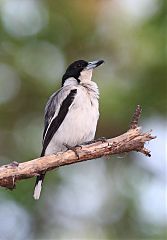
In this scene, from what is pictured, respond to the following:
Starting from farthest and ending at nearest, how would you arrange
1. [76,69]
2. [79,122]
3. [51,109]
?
[76,69] < [51,109] < [79,122]

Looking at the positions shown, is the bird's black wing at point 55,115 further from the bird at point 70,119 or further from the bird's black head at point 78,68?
the bird's black head at point 78,68

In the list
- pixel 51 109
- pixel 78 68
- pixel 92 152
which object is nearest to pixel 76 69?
pixel 78 68

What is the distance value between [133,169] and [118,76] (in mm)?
869

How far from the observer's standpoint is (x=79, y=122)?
6660mm

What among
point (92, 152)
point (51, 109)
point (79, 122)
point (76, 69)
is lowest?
point (92, 152)

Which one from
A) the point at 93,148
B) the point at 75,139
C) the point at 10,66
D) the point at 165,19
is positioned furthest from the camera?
the point at 10,66

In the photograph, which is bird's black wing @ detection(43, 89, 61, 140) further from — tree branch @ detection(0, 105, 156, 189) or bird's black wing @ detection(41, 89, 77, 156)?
tree branch @ detection(0, 105, 156, 189)

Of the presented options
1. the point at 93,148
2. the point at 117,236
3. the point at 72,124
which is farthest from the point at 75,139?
the point at 117,236

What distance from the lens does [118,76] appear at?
8.48 m

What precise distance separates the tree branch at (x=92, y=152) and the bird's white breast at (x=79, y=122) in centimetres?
62

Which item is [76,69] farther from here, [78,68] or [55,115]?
[55,115]

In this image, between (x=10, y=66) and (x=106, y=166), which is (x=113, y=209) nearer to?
(x=106, y=166)

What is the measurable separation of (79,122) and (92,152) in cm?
64

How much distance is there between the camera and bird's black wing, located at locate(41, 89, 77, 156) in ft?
22.0
